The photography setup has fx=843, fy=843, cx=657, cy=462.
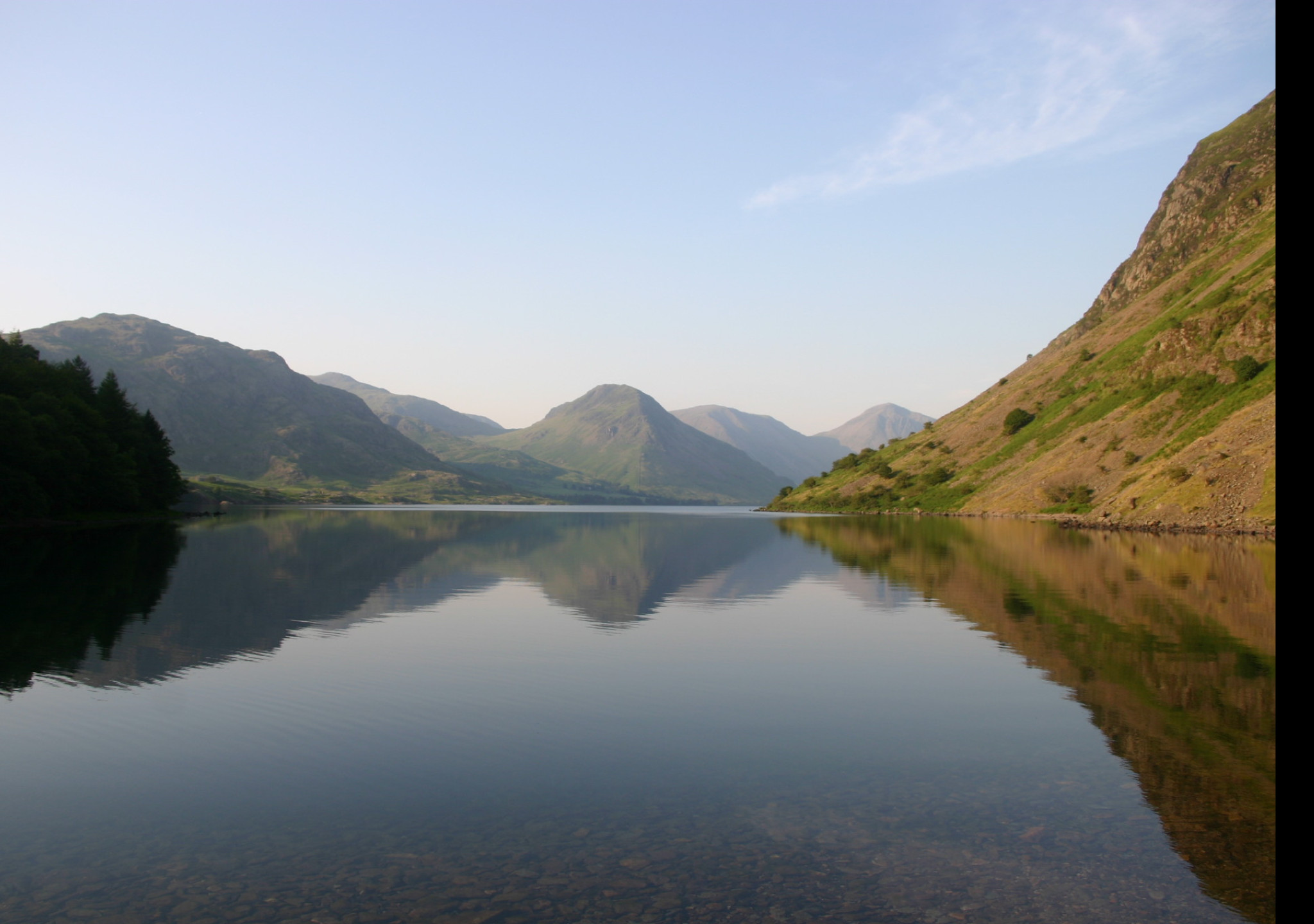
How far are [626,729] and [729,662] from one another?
10.3 meters

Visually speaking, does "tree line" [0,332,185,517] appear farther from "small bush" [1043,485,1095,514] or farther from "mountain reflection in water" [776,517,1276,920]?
"small bush" [1043,485,1095,514]

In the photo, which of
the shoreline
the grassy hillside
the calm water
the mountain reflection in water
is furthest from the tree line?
the grassy hillside

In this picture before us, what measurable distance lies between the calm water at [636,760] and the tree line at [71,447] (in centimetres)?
7123

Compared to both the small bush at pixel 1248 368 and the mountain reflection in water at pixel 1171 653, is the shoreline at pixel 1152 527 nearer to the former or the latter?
the mountain reflection in water at pixel 1171 653

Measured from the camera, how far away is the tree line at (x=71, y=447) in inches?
4144

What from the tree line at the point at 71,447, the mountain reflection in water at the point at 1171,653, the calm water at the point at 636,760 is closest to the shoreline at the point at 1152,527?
the mountain reflection in water at the point at 1171,653

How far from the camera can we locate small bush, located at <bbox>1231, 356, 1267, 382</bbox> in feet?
451

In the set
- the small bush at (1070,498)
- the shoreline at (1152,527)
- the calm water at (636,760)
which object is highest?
the small bush at (1070,498)

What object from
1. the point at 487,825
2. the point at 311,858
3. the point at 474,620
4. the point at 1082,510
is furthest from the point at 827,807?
the point at 1082,510

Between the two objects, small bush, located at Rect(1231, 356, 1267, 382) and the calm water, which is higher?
small bush, located at Rect(1231, 356, 1267, 382)

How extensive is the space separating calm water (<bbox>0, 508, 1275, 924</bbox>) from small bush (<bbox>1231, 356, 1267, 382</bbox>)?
108600 millimetres

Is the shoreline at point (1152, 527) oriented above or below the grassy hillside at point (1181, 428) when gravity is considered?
below

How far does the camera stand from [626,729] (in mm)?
23500

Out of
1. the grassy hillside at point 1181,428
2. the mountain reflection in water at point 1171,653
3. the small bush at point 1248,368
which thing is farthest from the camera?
the small bush at point 1248,368
